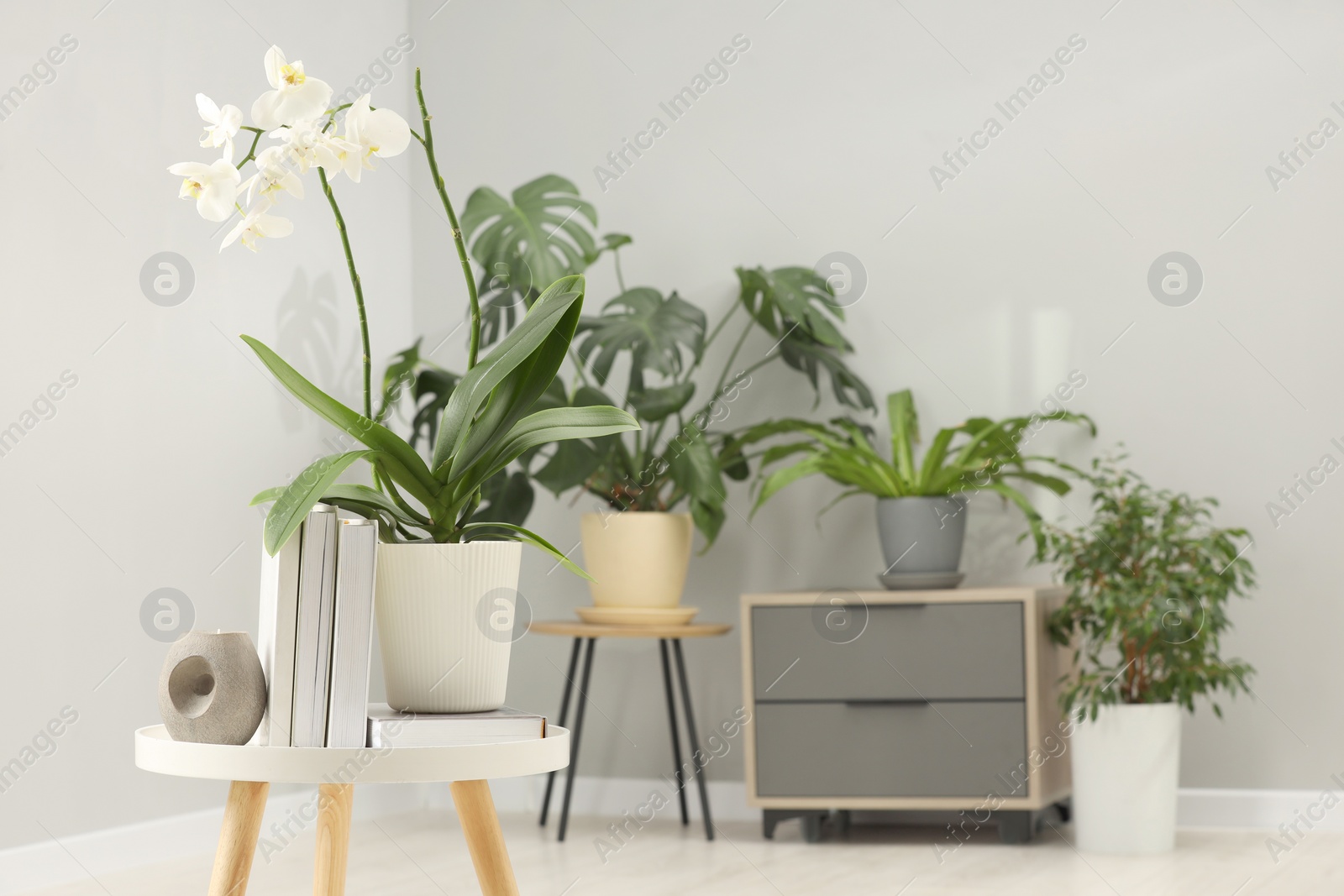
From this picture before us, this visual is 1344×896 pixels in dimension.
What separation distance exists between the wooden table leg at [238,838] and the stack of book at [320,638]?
90mm

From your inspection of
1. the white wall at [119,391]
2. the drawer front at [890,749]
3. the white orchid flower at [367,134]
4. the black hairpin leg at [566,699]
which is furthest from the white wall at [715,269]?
the white orchid flower at [367,134]

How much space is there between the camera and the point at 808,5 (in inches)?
132

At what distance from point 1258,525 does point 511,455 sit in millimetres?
2339

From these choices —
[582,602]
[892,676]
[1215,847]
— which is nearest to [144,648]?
[582,602]

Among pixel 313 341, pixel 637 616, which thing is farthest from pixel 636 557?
pixel 313 341

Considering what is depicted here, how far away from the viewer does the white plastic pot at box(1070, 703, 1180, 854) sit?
256cm

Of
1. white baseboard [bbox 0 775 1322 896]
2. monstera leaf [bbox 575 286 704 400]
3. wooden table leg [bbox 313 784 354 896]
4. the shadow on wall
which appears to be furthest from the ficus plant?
wooden table leg [bbox 313 784 354 896]

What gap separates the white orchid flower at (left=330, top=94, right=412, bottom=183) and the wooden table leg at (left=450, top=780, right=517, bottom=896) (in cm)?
57

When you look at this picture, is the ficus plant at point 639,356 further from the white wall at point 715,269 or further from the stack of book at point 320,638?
the stack of book at point 320,638

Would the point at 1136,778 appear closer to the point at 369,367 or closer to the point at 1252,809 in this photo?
the point at 1252,809

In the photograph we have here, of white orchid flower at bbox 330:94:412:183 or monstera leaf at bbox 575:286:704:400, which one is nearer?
white orchid flower at bbox 330:94:412:183

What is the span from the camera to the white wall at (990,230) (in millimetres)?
2908

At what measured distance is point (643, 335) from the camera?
9.36 feet

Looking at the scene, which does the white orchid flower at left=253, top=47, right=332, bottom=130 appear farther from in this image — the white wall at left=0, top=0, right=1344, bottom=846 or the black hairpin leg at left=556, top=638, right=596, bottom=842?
the black hairpin leg at left=556, top=638, right=596, bottom=842
